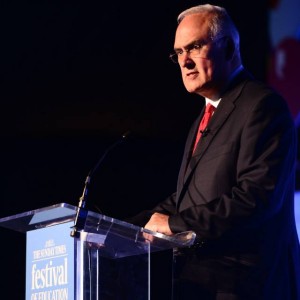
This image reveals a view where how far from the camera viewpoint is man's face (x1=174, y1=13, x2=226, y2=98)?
2.72 metres

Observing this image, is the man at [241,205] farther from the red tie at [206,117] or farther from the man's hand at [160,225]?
the red tie at [206,117]

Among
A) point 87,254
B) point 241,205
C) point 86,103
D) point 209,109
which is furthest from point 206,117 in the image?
point 86,103

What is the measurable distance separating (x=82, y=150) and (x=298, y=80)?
59.6 inches

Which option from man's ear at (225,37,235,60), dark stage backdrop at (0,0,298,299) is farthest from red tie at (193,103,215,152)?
dark stage backdrop at (0,0,298,299)

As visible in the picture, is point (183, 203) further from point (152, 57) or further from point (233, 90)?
point (152, 57)

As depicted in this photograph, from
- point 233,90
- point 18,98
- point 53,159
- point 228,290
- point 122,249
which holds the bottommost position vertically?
point 228,290

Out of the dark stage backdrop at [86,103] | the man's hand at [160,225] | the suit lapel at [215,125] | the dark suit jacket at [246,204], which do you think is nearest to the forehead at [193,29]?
the suit lapel at [215,125]

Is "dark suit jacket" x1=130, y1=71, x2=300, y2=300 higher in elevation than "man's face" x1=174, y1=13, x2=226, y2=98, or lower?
lower

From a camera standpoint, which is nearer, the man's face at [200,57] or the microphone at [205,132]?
the microphone at [205,132]

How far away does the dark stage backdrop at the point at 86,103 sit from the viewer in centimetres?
440

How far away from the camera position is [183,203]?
2.61 meters

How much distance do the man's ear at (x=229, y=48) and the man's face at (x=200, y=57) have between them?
0.10ft

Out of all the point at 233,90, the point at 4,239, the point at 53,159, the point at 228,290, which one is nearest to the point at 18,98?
the point at 53,159

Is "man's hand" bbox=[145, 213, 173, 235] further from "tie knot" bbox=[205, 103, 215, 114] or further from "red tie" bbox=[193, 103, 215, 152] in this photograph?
"tie knot" bbox=[205, 103, 215, 114]
